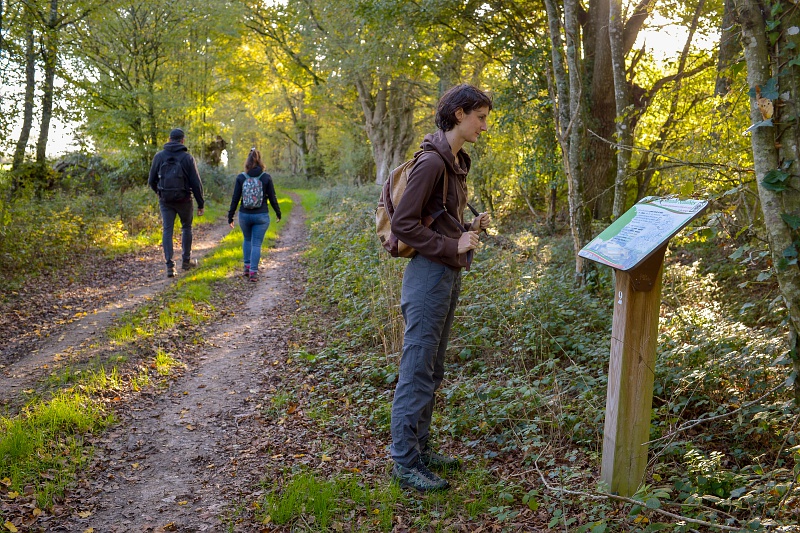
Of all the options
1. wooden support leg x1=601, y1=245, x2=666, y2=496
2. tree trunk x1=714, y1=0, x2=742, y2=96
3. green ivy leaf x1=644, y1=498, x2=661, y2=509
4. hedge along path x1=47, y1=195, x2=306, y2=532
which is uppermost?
tree trunk x1=714, y1=0, x2=742, y2=96

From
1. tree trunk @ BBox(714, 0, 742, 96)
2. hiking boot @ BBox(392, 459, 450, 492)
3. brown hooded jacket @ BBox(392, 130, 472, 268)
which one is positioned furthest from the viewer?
tree trunk @ BBox(714, 0, 742, 96)

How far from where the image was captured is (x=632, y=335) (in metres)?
3.22

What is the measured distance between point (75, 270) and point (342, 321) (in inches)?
231

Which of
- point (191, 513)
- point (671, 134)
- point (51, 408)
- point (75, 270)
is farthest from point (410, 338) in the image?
point (75, 270)

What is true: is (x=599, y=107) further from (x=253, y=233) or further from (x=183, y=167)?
(x=183, y=167)

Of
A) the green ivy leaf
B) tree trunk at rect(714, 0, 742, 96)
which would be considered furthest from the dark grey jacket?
the green ivy leaf

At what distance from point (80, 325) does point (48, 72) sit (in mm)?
6851

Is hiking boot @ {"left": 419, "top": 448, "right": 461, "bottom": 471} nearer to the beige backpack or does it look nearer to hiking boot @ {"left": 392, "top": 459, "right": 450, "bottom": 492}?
hiking boot @ {"left": 392, "top": 459, "right": 450, "bottom": 492}

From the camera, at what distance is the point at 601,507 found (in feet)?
10.8

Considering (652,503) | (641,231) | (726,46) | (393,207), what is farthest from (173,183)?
(652,503)

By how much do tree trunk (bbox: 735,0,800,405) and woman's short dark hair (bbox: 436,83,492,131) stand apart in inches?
61.0

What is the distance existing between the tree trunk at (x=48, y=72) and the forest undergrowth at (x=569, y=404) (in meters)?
7.26

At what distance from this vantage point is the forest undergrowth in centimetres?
325

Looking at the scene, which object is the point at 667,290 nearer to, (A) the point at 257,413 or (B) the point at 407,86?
(A) the point at 257,413
